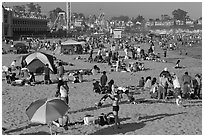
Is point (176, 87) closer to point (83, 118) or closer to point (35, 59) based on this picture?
point (83, 118)

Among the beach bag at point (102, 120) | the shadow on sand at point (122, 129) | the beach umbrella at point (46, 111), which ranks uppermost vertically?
the beach umbrella at point (46, 111)

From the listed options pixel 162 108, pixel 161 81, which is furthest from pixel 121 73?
pixel 162 108

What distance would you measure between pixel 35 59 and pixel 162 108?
306 inches

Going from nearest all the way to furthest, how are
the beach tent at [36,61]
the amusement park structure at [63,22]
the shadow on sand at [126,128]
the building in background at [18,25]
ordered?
1. the shadow on sand at [126,128]
2. the beach tent at [36,61]
3. the building in background at [18,25]
4. the amusement park structure at [63,22]

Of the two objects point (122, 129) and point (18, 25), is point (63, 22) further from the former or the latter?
point (122, 129)

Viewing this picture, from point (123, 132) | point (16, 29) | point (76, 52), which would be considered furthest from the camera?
point (16, 29)

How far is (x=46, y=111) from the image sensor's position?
749 centimetres

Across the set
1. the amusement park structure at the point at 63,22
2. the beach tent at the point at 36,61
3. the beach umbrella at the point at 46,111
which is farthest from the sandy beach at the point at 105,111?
the amusement park structure at the point at 63,22

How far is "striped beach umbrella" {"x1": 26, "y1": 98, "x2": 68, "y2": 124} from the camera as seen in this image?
7.45 metres

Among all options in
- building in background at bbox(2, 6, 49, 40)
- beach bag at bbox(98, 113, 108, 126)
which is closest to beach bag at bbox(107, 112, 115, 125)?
beach bag at bbox(98, 113, 108, 126)

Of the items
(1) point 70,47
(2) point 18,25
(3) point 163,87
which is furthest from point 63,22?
(3) point 163,87

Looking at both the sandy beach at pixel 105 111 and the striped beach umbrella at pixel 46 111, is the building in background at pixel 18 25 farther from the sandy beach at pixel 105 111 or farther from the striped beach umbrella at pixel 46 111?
the striped beach umbrella at pixel 46 111

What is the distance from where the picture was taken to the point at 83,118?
9336mm

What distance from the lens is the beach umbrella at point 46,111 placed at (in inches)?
293
